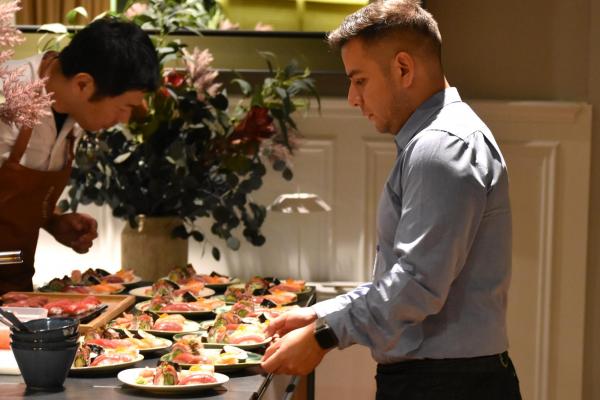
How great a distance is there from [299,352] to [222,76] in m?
2.12

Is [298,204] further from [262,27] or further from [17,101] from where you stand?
[17,101]

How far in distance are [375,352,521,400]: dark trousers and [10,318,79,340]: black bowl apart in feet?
2.15

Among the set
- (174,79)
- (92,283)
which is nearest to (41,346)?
(92,283)

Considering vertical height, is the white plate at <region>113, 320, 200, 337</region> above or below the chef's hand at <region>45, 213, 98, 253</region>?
below

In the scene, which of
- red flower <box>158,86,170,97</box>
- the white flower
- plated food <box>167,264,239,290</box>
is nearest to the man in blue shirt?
plated food <box>167,264,239,290</box>

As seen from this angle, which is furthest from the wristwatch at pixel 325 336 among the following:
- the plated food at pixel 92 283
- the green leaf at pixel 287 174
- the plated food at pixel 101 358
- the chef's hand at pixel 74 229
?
the green leaf at pixel 287 174

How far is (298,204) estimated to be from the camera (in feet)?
11.8

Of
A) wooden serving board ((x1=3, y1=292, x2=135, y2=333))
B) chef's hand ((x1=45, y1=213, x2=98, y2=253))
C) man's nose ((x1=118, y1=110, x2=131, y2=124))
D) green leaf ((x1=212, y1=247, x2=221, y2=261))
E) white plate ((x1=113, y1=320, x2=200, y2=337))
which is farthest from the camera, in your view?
green leaf ((x1=212, y1=247, x2=221, y2=261))

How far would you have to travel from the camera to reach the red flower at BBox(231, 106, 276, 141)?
3.40 metres

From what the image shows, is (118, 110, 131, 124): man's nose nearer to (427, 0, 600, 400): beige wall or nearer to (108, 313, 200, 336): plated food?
(108, 313, 200, 336): plated food

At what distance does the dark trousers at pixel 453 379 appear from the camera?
6.67 ft

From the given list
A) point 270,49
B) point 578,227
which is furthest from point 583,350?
point 270,49

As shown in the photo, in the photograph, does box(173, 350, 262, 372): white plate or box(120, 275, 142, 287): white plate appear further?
box(120, 275, 142, 287): white plate

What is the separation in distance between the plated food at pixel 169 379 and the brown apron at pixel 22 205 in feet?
3.96
